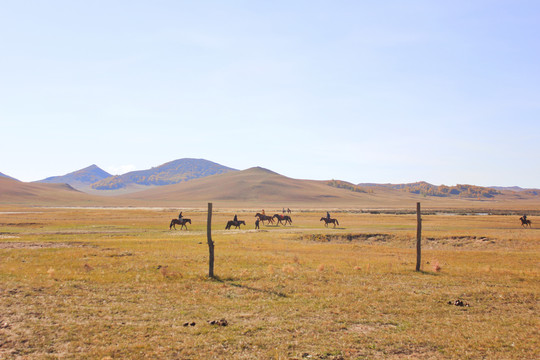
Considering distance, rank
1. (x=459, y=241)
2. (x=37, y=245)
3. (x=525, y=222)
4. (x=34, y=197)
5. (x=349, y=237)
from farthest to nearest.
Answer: (x=34, y=197)
(x=525, y=222)
(x=349, y=237)
(x=459, y=241)
(x=37, y=245)

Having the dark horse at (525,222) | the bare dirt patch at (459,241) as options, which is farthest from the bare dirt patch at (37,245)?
the dark horse at (525,222)

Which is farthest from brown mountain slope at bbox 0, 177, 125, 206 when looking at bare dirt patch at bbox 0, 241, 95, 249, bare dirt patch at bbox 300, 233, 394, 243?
bare dirt patch at bbox 300, 233, 394, 243

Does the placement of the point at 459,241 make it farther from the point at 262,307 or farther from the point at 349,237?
the point at 262,307

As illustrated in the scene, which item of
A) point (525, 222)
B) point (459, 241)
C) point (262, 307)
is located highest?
point (525, 222)

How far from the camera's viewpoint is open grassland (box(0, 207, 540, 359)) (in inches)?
366

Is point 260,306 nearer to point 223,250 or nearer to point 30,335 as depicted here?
point 30,335

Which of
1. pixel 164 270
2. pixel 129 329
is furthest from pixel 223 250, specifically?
pixel 129 329

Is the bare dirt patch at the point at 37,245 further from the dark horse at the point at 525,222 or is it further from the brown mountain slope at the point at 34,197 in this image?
the brown mountain slope at the point at 34,197

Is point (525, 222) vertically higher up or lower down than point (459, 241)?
higher up

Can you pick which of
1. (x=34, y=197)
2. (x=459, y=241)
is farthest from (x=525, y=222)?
(x=34, y=197)

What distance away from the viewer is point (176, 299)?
1374 centimetres

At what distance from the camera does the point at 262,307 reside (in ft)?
42.3

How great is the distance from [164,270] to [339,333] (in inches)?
395

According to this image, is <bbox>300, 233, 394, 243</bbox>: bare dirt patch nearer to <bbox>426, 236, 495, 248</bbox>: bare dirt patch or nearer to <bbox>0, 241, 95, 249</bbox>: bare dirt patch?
<bbox>426, 236, 495, 248</bbox>: bare dirt patch
